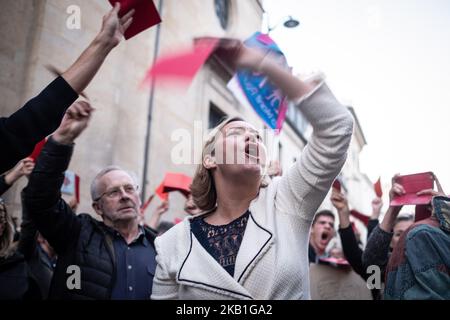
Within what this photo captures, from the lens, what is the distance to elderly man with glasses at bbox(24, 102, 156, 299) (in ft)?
6.57

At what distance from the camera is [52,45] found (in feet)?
12.5

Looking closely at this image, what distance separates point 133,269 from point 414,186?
1.69m

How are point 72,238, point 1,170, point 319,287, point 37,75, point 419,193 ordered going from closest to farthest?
1. point 1,170
2. point 419,193
3. point 72,238
4. point 319,287
5. point 37,75

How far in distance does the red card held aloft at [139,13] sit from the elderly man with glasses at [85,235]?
437 millimetres

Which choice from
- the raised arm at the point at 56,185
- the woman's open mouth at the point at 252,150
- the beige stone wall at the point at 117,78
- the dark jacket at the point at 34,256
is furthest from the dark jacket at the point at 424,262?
the beige stone wall at the point at 117,78

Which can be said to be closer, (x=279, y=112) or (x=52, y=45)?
(x=279, y=112)

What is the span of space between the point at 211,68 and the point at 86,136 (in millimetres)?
4458

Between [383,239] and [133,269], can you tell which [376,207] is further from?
[133,269]

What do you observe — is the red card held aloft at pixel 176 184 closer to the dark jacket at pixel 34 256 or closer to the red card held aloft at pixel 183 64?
the dark jacket at pixel 34 256

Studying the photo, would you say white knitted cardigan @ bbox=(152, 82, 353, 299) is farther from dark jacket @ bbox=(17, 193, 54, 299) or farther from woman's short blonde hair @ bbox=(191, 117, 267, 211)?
dark jacket @ bbox=(17, 193, 54, 299)

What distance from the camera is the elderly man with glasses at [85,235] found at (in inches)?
78.8

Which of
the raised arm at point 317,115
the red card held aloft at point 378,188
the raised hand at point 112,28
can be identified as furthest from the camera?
the red card held aloft at point 378,188
